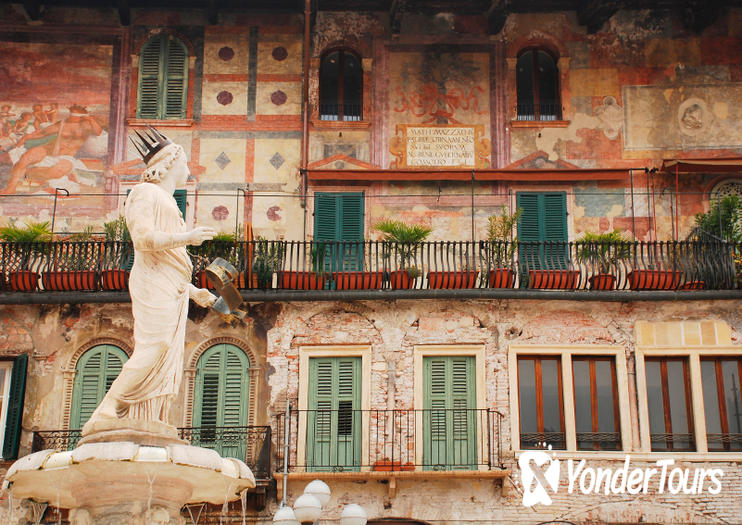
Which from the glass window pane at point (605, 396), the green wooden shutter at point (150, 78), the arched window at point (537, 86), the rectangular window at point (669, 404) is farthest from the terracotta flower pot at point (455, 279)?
the green wooden shutter at point (150, 78)

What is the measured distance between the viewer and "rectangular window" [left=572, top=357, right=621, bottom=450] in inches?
771

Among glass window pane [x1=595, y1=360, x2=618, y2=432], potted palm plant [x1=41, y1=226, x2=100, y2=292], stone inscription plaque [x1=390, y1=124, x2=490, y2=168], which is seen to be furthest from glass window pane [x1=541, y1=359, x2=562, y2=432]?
potted palm plant [x1=41, y1=226, x2=100, y2=292]

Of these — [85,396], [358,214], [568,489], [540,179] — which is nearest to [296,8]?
[358,214]

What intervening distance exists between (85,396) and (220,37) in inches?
294

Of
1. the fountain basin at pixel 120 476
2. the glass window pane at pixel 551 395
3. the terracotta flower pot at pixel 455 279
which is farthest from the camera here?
the terracotta flower pot at pixel 455 279

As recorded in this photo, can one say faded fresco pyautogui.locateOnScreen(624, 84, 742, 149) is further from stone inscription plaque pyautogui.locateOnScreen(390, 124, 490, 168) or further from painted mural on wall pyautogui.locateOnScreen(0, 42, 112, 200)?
painted mural on wall pyautogui.locateOnScreen(0, 42, 112, 200)

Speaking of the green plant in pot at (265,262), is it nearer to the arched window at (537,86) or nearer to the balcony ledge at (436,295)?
the balcony ledge at (436,295)

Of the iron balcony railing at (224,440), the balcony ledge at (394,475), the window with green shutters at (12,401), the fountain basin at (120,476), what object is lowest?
the fountain basin at (120,476)

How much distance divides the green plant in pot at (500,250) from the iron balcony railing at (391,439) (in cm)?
231

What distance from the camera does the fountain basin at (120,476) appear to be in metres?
9.22

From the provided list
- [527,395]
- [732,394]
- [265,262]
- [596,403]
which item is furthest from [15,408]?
[732,394]

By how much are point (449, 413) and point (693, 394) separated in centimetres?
413

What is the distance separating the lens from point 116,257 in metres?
20.5

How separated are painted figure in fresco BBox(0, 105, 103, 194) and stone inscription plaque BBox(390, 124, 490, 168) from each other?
228 inches
